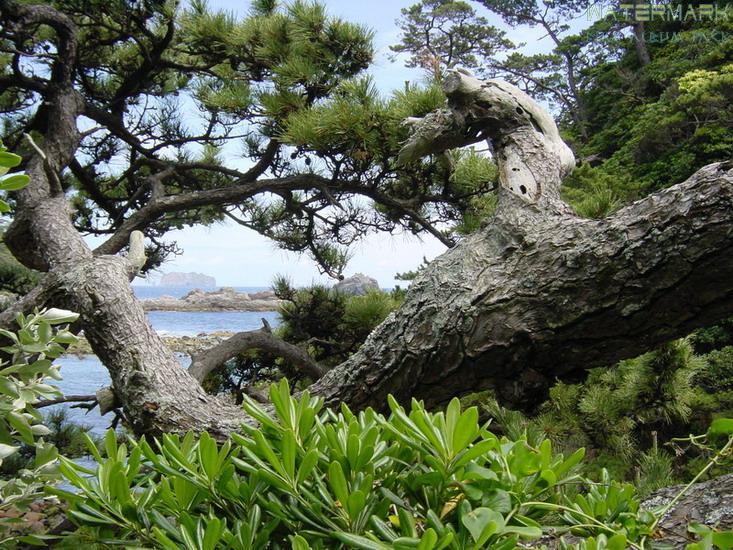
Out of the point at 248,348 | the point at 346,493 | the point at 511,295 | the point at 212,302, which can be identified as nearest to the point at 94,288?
the point at 248,348

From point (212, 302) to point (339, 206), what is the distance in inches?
139

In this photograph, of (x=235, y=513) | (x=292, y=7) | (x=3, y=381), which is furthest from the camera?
(x=292, y=7)

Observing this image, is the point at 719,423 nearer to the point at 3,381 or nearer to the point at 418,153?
the point at 3,381

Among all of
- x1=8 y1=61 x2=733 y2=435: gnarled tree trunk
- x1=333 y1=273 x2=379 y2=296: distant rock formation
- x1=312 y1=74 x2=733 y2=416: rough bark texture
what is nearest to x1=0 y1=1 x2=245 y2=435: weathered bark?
x1=8 y1=61 x2=733 y2=435: gnarled tree trunk

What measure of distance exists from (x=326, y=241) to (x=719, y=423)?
1.84 meters

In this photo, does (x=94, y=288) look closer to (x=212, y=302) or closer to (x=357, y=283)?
(x=357, y=283)

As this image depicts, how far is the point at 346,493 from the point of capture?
30 centimetres

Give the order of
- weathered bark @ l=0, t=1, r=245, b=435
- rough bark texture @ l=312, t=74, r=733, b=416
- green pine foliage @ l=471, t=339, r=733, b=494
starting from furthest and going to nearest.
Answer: green pine foliage @ l=471, t=339, r=733, b=494
weathered bark @ l=0, t=1, r=245, b=435
rough bark texture @ l=312, t=74, r=733, b=416

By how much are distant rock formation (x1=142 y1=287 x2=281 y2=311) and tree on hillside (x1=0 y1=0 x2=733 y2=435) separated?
2.16 metres

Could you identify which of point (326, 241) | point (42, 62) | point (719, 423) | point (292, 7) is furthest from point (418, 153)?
point (42, 62)

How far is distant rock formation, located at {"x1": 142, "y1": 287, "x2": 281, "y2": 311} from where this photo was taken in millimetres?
4535

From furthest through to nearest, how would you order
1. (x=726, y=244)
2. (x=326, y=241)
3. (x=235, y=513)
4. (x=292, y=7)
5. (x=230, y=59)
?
(x=326, y=241), (x=230, y=59), (x=292, y=7), (x=726, y=244), (x=235, y=513)

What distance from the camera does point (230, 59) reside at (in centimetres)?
194

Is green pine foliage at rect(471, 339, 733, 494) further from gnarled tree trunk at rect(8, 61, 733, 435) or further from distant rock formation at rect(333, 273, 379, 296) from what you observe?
distant rock formation at rect(333, 273, 379, 296)
